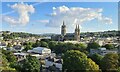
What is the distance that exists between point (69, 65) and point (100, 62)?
6.87 ft

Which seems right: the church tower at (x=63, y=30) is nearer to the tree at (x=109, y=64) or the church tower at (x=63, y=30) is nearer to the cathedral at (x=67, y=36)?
the cathedral at (x=67, y=36)

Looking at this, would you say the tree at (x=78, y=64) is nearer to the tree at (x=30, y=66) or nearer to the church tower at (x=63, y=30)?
the tree at (x=30, y=66)

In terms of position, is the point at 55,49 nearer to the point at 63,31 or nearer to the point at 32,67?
the point at 63,31

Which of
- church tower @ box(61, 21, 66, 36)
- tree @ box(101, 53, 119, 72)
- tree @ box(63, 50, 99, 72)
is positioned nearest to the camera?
tree @ box(63, 50, 99, 72)

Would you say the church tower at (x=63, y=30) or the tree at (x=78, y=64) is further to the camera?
the church tower at (x=63, y=30)

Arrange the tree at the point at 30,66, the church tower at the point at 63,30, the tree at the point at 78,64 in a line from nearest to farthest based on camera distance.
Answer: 1. the tree at the point at 78,64
2. the tree at the point at 30,66
3. the church tower at the point at 63,30

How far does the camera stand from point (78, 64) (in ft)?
46.1

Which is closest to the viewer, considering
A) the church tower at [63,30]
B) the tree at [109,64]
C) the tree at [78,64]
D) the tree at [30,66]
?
the tree at [78,64]

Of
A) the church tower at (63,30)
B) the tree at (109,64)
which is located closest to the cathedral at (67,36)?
the church tower at (63,30)

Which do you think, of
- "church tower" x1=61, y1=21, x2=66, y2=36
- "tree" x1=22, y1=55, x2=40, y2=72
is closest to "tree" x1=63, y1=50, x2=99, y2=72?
"tree" x1=22, y1=55, x2=40, y2=72

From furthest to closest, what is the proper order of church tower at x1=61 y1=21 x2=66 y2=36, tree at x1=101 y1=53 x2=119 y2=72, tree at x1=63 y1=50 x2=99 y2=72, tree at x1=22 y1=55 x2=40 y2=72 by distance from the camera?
1. church tower at x1=61 y1=21 x2=66 y2=36
2. tree at x1=101 y1=53 x2=119 y2=72
3. tree at x1=22 y1=55 x2=40 y2=72
4. tree at x1=63 y1=50 x2=99 y2=72

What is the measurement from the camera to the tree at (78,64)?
545 inches

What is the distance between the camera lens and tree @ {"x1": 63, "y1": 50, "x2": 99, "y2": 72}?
13.8 m

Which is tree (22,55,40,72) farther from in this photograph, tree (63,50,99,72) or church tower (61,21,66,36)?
church tower (61,21,66,36)
